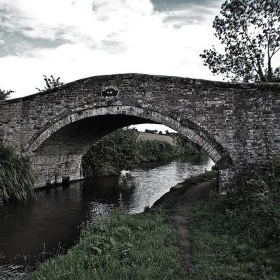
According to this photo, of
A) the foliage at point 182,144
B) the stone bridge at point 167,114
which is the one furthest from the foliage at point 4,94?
the foliage at point 182,144

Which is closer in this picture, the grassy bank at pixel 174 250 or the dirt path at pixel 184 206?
the grassy bank at pixel 174 250

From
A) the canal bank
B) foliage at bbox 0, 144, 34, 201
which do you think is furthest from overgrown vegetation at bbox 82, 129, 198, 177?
the canal bank

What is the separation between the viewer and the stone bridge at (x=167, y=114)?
9.11 meters

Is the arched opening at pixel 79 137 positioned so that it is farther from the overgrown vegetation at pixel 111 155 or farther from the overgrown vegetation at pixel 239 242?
the overgrown vegetation at pixel 239 242

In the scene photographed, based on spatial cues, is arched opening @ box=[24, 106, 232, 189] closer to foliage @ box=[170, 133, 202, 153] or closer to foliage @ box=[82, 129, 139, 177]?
foliage @ box=[82, 129, 139, 177]

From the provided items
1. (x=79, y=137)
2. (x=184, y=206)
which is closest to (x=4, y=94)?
(x=79, y=137)

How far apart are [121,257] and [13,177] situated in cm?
683

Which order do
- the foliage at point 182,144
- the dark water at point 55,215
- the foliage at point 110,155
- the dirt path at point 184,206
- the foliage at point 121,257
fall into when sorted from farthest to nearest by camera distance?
1. the foliage at point 182,144
2. the foliage at point 110,155
3. the dark water at point 55,215
4. the dirt path at point 184,206
5. the foliage at point 121,257

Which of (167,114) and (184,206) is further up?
(167,114)

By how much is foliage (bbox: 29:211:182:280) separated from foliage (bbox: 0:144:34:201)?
16.5 feet

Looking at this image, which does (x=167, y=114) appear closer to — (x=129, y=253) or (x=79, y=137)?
(x=79, y=137)

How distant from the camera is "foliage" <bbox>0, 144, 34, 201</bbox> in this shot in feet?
32.8

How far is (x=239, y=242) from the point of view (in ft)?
17.3

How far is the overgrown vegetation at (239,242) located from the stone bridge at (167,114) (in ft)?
7.16
